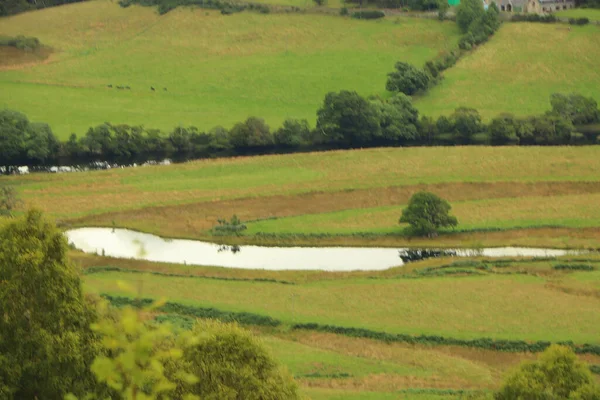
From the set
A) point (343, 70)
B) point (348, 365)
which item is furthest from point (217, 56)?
point (348, 365)

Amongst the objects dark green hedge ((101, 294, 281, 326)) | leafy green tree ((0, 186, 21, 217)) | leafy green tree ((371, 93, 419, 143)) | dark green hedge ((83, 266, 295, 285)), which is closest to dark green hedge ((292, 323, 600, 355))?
dark green hedge ((101, 294, 281, 326))

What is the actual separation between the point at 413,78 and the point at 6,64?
50.8m

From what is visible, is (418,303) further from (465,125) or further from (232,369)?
(465,125)

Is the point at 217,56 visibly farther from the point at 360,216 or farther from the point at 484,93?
the point at 360,216

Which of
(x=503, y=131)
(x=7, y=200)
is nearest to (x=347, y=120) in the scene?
(x=503, y=131)

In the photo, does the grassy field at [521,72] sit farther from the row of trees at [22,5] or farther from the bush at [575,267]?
the row of trees at [22,5]

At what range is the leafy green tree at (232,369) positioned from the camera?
29.6 metres

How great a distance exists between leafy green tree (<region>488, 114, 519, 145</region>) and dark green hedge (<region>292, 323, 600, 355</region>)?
165ft

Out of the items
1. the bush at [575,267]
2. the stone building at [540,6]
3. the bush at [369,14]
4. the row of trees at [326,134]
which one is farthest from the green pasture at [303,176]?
the stone building at [540,6]

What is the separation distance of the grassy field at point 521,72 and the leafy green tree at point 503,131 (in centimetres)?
686

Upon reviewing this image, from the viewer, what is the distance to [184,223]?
74062 millimetres

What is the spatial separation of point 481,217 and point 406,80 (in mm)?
42044

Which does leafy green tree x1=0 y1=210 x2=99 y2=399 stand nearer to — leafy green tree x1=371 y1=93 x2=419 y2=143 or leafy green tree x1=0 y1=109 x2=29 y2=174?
leafy green tree x1=0 y1=109 x2=29 y2=174

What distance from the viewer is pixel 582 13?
131 m
